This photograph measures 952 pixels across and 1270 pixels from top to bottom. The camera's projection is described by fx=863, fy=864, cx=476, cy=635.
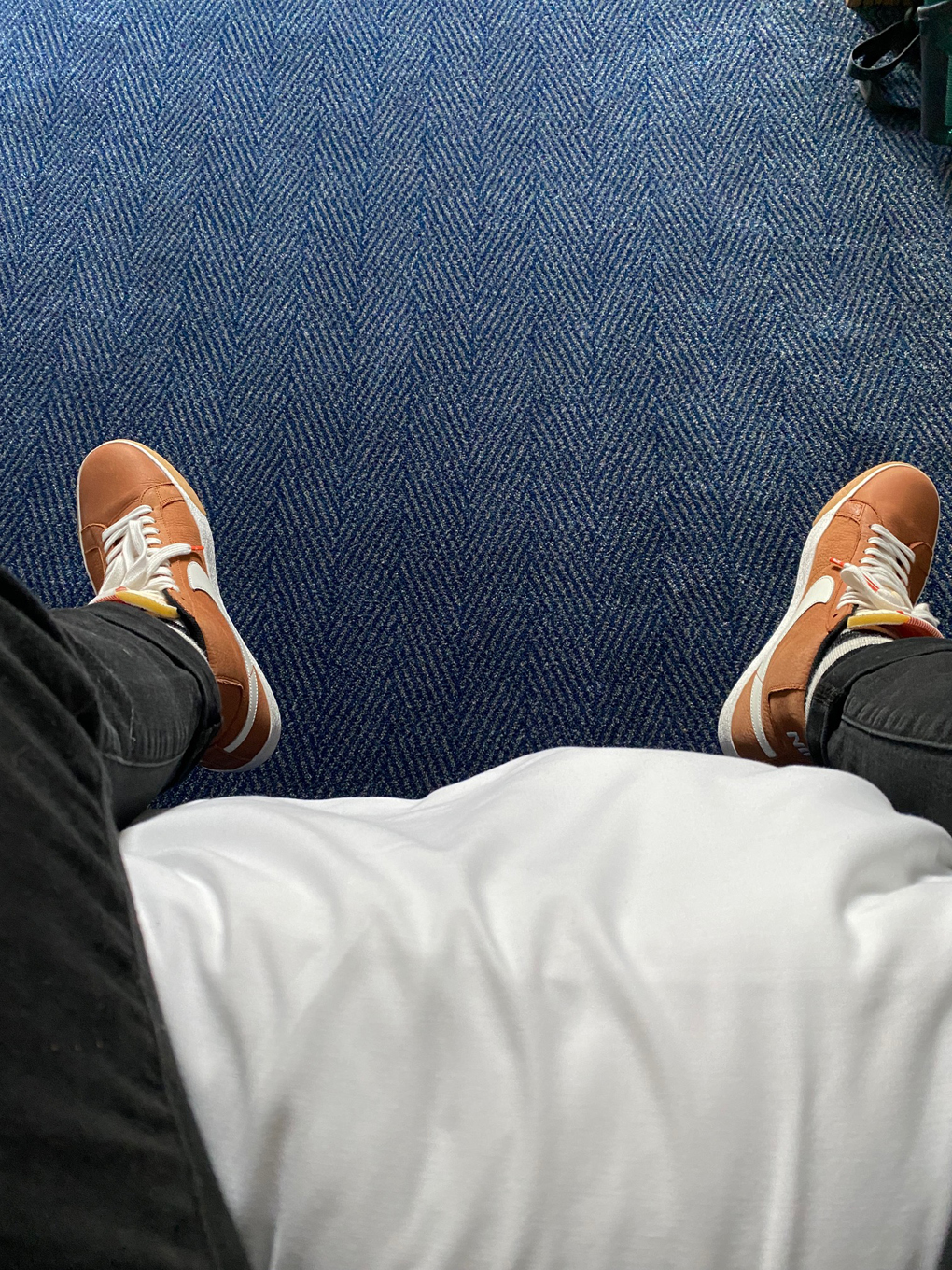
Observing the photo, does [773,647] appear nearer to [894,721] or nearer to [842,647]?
[842,647]

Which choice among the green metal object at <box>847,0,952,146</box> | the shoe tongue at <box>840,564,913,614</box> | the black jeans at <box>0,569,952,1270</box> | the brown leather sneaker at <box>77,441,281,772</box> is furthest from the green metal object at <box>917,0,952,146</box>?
the black jeans at <box>0,569,952,1270</box>

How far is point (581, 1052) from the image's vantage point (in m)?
0.39

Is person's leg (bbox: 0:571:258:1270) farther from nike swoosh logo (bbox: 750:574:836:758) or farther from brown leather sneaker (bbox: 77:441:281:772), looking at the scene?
nike swoosh logo (bbox: 750:574:836:758)

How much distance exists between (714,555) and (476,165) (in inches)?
25.3

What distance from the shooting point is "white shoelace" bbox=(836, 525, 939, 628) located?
94cm

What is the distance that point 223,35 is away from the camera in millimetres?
1268

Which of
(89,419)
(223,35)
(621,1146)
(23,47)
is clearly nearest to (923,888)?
(621,1146)

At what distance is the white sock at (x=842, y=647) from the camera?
0.85 metres

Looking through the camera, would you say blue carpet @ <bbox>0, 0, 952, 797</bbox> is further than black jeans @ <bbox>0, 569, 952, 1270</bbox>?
Yes

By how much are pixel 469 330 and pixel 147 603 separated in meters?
0.55

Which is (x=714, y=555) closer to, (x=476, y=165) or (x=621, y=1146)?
(x=476, y=165)

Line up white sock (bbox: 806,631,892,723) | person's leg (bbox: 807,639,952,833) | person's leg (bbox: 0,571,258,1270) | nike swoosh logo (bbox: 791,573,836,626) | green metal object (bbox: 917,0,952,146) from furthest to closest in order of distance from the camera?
green metal object (bbox: 917,0,952,146) < nike swoosh logo (bbox: 791,573,836,626) < white sock (bbox: 806,631,892,723) < person's leg (bbox: 807,639,952,833) < person's leg (bbox: 0,571,258,1270)

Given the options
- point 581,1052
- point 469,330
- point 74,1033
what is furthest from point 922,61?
point 74,1033

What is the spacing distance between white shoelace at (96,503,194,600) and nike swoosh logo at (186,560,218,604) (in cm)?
2
